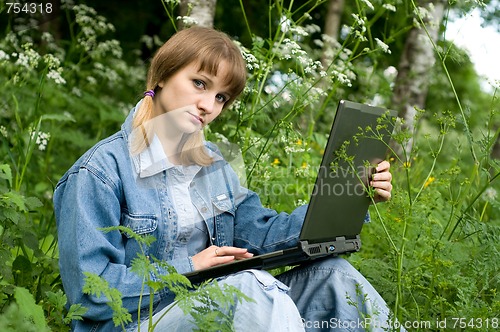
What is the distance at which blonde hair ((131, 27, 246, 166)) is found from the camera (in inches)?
95.9

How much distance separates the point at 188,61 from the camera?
8.03 ft

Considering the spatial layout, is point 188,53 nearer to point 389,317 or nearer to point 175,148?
point 175,148

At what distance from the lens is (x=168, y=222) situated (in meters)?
2.37

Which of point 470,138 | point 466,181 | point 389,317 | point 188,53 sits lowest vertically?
point 389,317

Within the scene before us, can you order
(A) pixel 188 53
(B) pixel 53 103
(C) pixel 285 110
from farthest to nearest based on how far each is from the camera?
(B) pixel 53 103
(C) pixel 285 110
(A) pixel 188 53

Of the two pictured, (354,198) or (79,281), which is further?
(354,198)

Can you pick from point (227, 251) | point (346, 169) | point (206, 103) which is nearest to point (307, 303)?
point (227, 251)

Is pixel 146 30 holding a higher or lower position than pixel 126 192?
lower

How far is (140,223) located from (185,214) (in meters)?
0.19

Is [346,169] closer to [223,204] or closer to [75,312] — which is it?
[223,204]

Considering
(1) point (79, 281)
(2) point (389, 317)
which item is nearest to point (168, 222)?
(1) point (79, 281)

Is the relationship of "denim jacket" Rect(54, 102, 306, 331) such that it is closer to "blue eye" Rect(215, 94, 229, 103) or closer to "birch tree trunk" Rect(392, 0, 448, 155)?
"blue eye" Rect(215, 94, 229, 103)

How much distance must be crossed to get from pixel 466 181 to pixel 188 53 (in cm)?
105

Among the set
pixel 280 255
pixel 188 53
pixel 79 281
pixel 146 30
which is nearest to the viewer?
pixel 79 281
